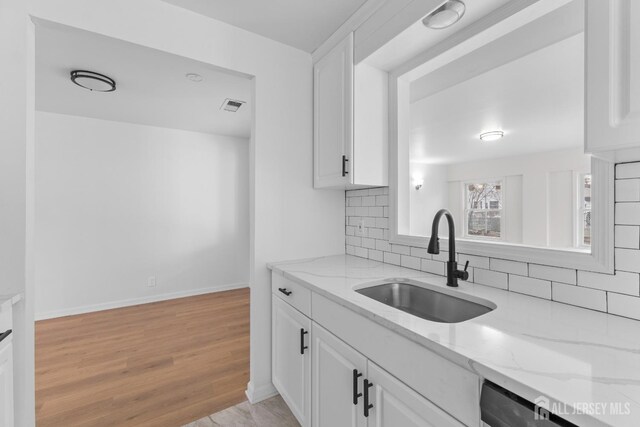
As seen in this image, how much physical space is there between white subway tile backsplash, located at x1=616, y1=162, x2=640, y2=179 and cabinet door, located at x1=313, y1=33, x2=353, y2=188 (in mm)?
1115

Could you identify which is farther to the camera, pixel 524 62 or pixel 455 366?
pixel 524 62

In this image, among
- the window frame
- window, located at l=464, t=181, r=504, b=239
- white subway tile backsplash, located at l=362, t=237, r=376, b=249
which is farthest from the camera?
window, located at l=464, t=181, r=504, b=239

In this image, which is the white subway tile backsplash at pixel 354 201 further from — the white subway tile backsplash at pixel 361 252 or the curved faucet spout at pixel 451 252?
the curved faucet spout at pixel 451 252

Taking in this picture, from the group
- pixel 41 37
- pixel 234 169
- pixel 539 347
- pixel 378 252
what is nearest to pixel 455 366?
pixel 539 347

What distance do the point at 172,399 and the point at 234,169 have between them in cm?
316

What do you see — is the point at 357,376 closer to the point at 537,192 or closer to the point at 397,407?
the point at 397,407

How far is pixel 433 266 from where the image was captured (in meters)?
1.54

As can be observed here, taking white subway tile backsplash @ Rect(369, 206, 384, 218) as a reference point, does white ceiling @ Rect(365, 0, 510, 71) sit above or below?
above

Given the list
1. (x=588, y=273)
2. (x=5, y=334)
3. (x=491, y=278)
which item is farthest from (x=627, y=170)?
(x=5, y=334)

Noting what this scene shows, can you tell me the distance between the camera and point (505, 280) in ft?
4.09

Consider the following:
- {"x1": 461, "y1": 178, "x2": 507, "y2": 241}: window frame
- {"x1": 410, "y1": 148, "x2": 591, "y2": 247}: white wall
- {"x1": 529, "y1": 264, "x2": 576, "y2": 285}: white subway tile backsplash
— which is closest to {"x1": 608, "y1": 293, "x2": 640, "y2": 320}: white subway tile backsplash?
{"x1": 529, "y1": 264, "x2": 576, "y2": 285}: white subway tile backsplash

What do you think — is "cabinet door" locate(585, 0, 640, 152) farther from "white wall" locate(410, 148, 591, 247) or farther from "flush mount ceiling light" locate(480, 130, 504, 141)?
"white wall" locate(410, 148, 591, 247)

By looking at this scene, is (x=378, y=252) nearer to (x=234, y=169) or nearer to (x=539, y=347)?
(x=539, y=347)

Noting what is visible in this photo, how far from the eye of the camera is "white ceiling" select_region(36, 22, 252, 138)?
6.31ft
